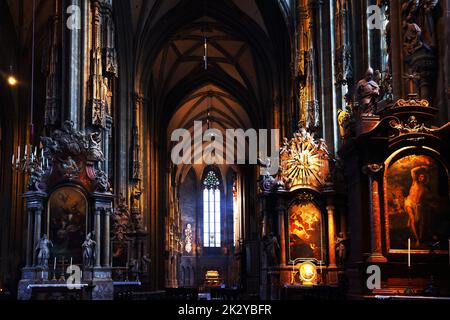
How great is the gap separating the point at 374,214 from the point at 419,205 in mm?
753

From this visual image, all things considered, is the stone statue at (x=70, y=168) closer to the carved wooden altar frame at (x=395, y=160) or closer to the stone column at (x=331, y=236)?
the stone column at (x=331, y=236)

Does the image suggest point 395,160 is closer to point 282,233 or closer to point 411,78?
point 411,78

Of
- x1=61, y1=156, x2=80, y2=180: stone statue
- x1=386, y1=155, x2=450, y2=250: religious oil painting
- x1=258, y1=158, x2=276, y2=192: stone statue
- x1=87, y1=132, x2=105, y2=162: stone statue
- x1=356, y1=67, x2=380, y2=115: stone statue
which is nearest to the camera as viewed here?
x1=386, y1=155, x2=450, y2=250: religious oil painting

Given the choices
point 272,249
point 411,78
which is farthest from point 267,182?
point 411,78

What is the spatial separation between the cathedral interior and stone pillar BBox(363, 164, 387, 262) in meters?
0.02

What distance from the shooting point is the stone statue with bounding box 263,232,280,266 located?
22047 mm

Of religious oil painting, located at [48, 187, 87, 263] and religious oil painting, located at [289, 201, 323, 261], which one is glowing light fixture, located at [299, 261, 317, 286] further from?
religious oil painting, located at [48, 187, 87, 263]

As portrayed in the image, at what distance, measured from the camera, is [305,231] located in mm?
22203

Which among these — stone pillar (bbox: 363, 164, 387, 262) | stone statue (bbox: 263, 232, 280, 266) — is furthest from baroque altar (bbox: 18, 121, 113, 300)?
stone pillar (bbox: 363, 164, 387, 262)

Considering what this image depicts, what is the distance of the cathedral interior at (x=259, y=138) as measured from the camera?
11219mm
